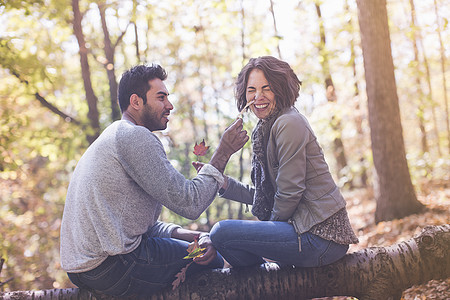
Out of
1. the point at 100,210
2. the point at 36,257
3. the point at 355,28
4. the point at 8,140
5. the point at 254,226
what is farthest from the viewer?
the point at 36,257

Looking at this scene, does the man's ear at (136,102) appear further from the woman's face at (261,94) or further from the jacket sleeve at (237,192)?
the jacket sleeve at (237,192)

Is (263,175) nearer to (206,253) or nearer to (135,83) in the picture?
(206,253)

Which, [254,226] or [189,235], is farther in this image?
[189,235]

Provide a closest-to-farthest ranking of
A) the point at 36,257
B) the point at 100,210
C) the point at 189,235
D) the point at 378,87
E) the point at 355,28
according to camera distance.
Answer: the point at 100,210 → the point at 189,235 → the point at 378,87 → the point at 355,28 → the point at 36,257

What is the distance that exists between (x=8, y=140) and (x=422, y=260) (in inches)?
207

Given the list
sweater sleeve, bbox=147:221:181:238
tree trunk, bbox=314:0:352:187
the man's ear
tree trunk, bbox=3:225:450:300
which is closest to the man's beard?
the man's ear

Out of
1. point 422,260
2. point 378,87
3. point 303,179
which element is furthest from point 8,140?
point 378,87

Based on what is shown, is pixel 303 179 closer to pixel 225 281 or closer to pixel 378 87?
pixel 225 281

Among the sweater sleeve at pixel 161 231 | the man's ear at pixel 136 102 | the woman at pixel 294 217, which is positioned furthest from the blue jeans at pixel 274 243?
the man's ear at pixel 136 102

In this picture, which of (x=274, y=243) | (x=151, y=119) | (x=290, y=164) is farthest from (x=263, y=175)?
(x=151, y=119)

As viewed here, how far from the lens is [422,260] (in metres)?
2.51

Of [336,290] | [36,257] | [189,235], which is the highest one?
[189,235]

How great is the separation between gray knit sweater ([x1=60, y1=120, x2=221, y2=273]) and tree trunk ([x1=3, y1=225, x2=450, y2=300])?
0.50 metres

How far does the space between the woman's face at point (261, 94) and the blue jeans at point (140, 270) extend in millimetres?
1182
